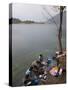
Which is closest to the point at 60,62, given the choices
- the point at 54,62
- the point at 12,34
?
the point at 54,62

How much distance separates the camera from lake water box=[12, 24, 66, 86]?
1812 millimetres

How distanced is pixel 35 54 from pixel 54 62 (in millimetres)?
171

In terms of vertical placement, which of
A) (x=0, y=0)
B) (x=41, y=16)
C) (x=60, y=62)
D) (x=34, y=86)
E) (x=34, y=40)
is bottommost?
(x=34, y=86)

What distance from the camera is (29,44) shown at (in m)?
1.85

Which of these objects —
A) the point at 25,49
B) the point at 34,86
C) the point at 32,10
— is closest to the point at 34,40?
the point at 25,49

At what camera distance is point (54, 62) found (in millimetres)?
1915

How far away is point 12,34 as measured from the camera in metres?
1.80

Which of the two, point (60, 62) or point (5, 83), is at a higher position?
point (60, 62)

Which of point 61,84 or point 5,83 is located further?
point 61,84

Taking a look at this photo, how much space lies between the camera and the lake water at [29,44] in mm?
1812

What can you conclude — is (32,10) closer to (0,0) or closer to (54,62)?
(0,0)

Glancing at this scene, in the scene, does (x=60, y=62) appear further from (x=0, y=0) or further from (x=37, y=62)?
(x=0, y=0)

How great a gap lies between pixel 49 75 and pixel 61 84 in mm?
127

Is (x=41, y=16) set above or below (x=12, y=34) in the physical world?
above
